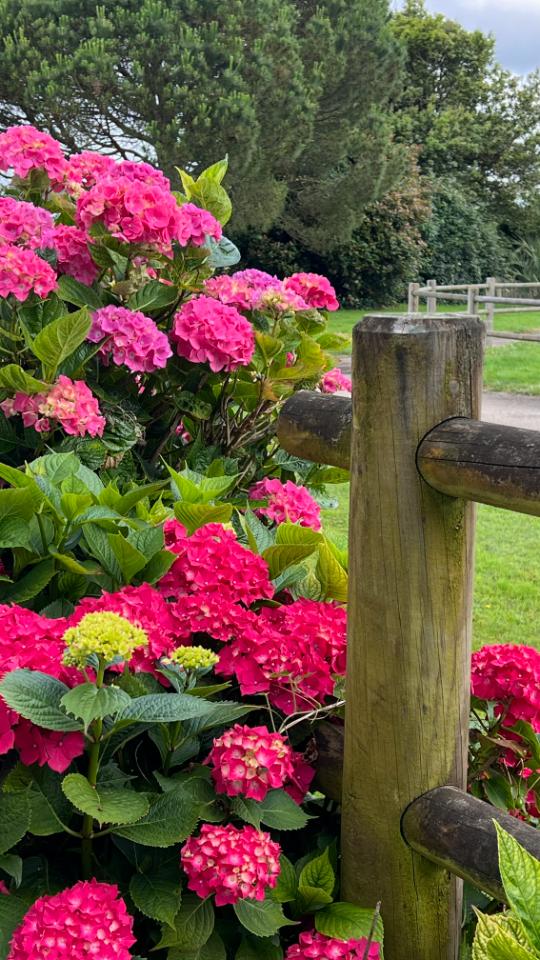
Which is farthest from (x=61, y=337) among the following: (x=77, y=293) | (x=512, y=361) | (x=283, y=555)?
(x=512, y=361)

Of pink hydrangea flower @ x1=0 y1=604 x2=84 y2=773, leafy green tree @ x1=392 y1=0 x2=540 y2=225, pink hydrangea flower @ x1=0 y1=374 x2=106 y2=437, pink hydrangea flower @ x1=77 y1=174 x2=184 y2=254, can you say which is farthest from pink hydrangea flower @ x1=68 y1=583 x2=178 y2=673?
leafy green tree @ x1=392 y1=0 x2=540 y2=225

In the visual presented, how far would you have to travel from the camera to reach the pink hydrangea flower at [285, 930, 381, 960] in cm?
121

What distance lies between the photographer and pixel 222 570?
1383mm

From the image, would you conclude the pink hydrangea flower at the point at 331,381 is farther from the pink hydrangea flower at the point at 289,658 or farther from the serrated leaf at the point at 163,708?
the serrated leaf at the point at 163,708

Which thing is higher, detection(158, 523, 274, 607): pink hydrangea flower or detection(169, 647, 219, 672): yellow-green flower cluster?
detection(158, 523, 274, 607): pink hydrangea flower

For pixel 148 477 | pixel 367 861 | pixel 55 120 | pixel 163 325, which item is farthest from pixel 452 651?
pixel 55 120

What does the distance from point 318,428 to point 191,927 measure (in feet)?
2.27

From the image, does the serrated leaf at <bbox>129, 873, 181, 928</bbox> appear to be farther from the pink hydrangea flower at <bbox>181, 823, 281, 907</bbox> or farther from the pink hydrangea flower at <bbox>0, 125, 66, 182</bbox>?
the pink hydrangea flower at <bbox>0, 125, 66, 182</bbox>

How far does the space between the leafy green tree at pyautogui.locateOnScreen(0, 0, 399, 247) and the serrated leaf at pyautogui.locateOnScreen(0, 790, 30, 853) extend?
43.4 feet

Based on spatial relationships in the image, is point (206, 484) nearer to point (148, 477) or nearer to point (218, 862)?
point (148, 477)

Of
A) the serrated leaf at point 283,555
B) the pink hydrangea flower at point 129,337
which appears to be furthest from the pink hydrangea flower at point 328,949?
the pink hydrangea flower at point 129,337

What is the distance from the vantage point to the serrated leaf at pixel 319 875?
50.3 inches

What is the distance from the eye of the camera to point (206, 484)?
1.73 meters

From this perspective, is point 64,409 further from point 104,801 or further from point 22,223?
point 104,801
